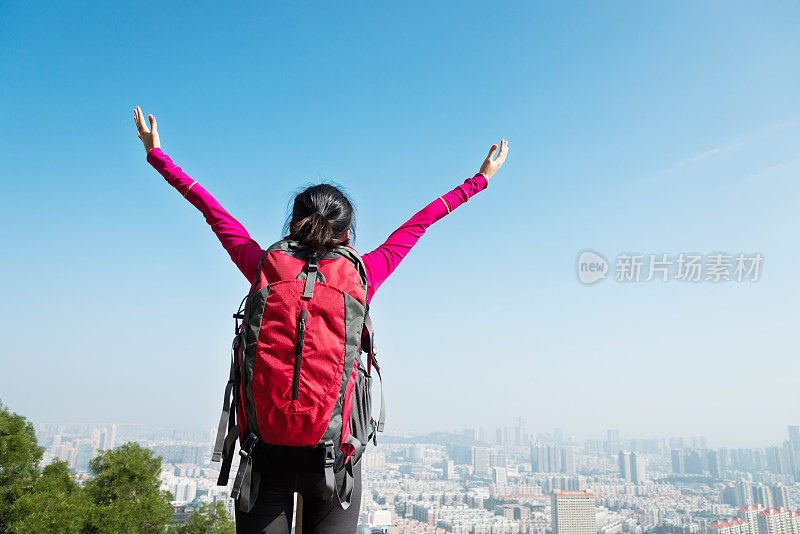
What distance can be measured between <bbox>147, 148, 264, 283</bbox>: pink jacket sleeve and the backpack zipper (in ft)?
0.62

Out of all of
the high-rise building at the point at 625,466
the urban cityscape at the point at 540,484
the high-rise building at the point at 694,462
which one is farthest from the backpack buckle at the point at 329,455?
the high-rise building at the point at 694,462

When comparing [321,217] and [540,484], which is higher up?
[321,217]

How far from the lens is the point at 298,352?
30.3 inches

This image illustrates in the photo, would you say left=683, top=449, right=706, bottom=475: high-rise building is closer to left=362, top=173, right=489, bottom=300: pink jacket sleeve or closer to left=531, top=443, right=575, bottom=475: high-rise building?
left=531, top=443, right=575, bottom=475: high-rise building

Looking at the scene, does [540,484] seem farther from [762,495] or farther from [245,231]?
[245,231]

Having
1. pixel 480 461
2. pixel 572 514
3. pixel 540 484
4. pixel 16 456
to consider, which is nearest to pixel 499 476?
pixel 480 461

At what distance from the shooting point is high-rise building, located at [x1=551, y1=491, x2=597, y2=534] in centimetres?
2022

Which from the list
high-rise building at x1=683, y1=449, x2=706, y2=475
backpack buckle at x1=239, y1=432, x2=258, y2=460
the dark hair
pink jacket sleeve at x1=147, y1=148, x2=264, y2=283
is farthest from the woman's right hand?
high-rise building at x1=683, y1=449, x2=706, y2=475

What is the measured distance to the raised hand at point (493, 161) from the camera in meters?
1.26

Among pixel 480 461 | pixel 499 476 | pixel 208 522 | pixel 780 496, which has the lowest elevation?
pixel 499 476

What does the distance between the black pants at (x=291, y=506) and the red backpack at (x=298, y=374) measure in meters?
0.02

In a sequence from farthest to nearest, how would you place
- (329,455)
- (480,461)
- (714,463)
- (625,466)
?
(480,461) < (625,466) < (714,463) < (329,455)

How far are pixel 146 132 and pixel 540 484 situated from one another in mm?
32421

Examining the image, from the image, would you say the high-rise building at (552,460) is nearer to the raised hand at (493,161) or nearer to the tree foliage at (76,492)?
the tree foliage at (76,492)
